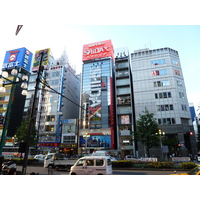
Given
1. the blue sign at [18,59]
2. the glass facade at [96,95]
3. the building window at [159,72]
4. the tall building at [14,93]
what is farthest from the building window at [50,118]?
the building window at [159,72]

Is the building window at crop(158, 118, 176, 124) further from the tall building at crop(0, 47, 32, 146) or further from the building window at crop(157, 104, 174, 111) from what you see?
the tall building at crop(0, 47, 32, 146)

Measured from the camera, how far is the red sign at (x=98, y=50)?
5437cm

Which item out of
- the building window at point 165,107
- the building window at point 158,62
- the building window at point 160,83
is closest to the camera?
the building window at point 165,107

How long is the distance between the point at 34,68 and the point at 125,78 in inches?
1634

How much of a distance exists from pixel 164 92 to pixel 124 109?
12448 millimetres

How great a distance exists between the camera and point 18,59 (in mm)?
63969

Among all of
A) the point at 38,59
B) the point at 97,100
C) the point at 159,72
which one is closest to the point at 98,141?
the point at 97,100

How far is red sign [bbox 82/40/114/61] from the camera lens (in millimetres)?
54366

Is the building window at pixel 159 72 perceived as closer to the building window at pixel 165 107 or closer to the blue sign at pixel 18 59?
the building window at pixel 165 107

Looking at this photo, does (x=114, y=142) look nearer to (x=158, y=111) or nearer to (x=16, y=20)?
(x=158, y=111)

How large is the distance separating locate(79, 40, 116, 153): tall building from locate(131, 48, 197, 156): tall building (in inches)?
376

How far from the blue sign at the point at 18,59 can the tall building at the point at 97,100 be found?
90.7ft
